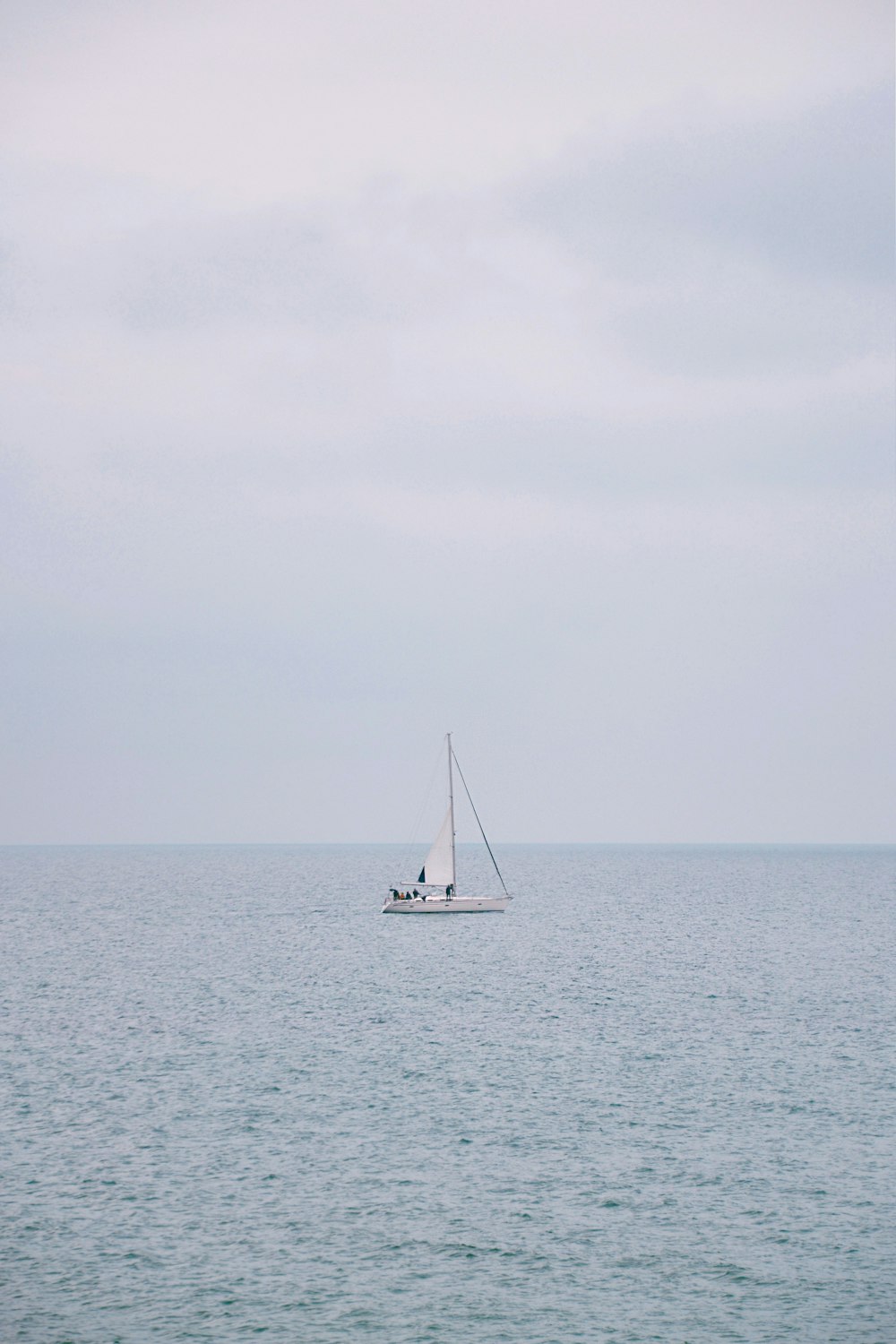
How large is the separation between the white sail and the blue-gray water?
32.2 metres

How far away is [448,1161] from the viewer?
42.6m

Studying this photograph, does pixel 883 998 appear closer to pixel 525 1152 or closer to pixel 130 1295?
pixel 525 1152

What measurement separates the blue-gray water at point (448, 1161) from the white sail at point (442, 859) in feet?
106

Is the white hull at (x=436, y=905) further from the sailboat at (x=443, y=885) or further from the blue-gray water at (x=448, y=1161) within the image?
the blue-gray water at (x=448, y=1161)

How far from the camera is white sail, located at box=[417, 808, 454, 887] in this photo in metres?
121

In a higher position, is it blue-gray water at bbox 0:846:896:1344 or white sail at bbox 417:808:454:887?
white sail at bbox 417:808:454:887

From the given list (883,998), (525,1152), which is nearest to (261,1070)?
(525,1152)

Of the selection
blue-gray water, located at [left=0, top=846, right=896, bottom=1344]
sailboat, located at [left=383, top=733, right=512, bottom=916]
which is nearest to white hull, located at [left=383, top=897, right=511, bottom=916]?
sailboat, located at [left=383, top=733, right=512, bottom=916]

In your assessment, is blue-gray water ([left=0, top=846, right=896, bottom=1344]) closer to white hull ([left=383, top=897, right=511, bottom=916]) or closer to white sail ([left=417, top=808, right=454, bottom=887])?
white sail ([left=417, top=808, right=454, bottom=887])

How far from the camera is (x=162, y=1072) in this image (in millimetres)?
56469

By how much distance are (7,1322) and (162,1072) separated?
26522mm

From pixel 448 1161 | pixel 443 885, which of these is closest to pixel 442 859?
pixel 443 885

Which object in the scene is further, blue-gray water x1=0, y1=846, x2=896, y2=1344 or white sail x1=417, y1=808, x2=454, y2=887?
white sail x1=417, y1=808, x2=454, y2=887

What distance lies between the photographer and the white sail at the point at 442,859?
121000 mm
